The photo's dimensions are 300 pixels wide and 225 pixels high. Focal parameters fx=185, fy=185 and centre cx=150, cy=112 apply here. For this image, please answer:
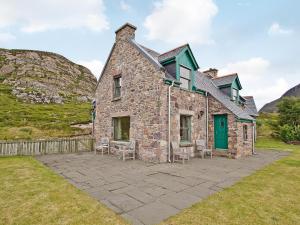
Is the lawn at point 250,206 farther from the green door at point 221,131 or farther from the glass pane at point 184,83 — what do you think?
the glass pane at point 184,83

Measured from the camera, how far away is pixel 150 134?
1009 cm

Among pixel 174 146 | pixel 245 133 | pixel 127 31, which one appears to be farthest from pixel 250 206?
Answer: pixel 127 31

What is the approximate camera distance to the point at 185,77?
11531 millimetres

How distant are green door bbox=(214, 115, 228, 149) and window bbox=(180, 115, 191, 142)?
7.25ft

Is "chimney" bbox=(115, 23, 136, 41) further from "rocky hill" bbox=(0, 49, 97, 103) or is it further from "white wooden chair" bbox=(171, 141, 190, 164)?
"rocky hill" bbox=(0, 49, 97, 103)

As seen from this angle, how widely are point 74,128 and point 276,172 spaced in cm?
2235

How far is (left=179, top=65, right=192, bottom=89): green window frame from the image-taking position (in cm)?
1134

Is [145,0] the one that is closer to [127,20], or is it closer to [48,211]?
[127,20]

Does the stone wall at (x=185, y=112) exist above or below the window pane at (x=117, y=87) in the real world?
below

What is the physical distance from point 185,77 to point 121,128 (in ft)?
18.1

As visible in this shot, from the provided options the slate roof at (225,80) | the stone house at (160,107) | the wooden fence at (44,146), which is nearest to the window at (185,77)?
the stone house at (160,107)

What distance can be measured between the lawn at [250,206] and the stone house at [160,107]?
15.8ft

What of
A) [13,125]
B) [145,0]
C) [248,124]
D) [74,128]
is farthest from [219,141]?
[13,125]

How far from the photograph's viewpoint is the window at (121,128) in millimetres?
12242
